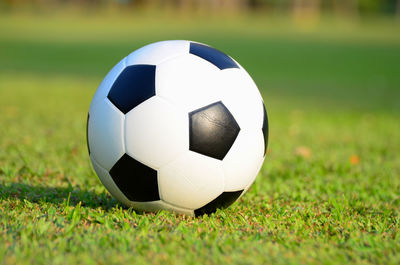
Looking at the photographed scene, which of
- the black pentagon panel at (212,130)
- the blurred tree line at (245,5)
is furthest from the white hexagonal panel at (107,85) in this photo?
the blurred tree line at (245,5)

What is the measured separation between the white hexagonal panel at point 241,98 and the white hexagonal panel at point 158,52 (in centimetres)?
34

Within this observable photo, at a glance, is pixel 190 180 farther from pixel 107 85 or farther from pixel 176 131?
pixel 107 85

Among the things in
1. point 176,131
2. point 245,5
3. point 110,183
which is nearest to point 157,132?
point 176,131

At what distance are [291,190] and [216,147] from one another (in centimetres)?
147

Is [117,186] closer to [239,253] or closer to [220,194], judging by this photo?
[220,194]

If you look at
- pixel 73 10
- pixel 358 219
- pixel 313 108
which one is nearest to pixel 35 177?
pixel 358 219

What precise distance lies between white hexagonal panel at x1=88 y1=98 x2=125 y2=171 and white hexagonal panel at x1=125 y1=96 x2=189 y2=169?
8 cm

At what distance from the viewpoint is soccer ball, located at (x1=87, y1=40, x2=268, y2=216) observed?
9.53 ft

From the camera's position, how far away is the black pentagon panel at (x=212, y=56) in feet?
10.3

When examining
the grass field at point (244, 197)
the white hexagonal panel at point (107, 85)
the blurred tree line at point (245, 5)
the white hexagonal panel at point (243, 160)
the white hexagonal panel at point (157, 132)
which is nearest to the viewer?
the grass field at point (244, 197)

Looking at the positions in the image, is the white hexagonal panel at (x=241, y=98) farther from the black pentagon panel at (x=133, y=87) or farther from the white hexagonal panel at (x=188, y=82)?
the black pentagon panel at (x=133, y=87)

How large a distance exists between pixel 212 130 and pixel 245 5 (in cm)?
5811

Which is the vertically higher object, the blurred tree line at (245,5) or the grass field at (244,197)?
the grass field at (244,197)

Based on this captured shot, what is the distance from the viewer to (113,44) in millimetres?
24281
